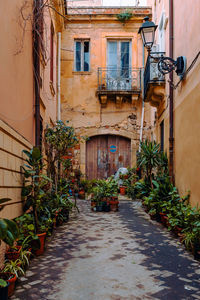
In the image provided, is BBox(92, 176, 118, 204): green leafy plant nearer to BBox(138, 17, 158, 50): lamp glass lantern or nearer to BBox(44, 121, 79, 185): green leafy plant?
BBox(44, 121, 79, 185): green leafy plant

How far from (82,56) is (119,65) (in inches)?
65.7

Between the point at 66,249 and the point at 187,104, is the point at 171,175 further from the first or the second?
the point at 66,249

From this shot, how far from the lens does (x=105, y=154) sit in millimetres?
12898

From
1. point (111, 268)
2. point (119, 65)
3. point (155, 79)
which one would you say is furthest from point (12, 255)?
point (119, 65)

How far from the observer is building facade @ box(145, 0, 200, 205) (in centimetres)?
546

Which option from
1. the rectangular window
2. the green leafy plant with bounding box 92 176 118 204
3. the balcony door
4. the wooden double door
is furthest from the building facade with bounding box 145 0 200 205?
the rectangular window

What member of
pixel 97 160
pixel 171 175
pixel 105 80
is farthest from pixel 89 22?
pixel 171 175

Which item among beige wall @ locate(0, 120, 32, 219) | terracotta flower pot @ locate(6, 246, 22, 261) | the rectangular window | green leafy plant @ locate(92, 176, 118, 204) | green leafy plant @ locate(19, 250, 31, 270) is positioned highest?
the rectangular window

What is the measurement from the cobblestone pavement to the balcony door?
7736 millimetres

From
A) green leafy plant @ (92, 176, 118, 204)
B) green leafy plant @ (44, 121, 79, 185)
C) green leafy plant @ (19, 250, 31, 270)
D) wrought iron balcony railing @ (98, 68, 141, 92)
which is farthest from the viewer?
wrought iron balcony railing @ (98, 68, 141, 92)

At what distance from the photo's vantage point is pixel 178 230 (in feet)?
17.6

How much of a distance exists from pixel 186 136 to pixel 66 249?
3326 millimetres

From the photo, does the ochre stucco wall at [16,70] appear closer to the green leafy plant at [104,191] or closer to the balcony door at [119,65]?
the green leafy plant at [104,191]

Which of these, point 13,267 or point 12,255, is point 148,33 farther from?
point 13,267
